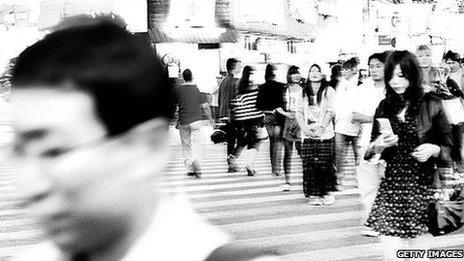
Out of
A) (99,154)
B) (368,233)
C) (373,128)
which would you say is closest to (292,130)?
(368,233)

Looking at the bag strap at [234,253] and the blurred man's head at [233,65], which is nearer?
the bag strap at [234,253]

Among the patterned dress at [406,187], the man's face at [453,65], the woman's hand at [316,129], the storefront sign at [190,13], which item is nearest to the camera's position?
the patterned dress at [406,187]

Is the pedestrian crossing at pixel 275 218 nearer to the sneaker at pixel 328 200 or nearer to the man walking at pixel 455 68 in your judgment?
the sneaker at pixel 328 200

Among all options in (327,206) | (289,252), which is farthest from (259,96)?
(289,252)

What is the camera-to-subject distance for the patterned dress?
460 cm

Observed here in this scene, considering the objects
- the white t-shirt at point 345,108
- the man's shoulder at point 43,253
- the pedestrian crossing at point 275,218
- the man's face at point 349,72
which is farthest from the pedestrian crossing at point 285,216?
the man's shoulder at point 43,253

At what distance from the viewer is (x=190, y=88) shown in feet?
38.5

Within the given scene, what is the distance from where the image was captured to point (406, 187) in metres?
4.63

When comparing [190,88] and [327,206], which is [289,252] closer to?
[327,206]

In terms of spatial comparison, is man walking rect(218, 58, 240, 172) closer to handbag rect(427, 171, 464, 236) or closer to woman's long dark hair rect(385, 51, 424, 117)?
handbag rect(427, 171, 464, 236)

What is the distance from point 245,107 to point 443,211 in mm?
7285

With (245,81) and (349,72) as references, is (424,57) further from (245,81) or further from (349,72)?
(245,81)

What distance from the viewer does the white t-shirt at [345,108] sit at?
835 cm

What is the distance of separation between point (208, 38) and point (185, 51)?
5.85 m
